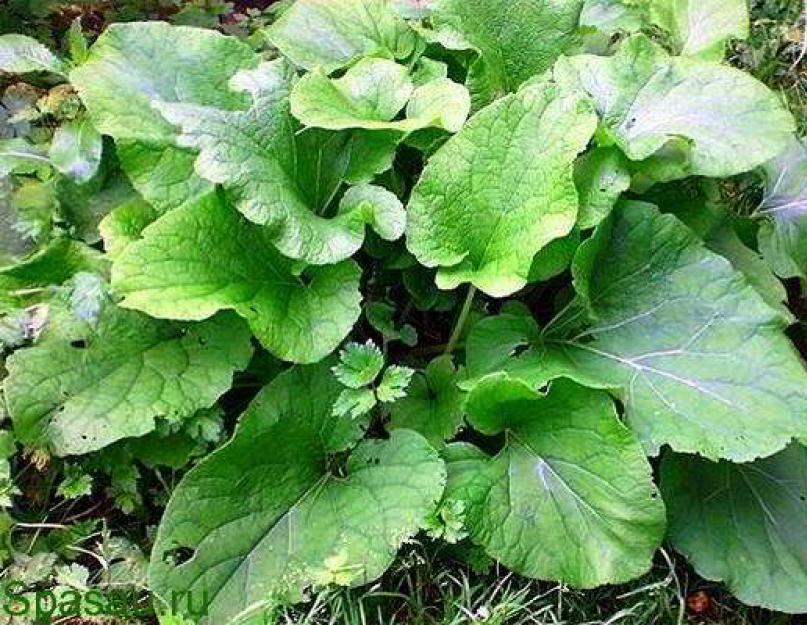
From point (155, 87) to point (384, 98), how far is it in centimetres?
50

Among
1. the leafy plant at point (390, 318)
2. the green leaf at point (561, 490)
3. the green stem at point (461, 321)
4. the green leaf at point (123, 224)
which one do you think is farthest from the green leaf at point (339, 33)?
the green leaf at point (561, 490)

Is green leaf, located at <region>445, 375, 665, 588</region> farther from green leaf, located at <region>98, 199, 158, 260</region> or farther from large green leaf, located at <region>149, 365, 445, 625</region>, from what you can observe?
green leaf, located at <region>98, 199, 158, 260</region>

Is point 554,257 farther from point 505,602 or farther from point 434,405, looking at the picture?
point 505,602

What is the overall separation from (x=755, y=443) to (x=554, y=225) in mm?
552

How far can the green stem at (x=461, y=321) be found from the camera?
210cm

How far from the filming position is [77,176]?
213cm

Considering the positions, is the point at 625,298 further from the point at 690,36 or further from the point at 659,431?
the point at 690,36

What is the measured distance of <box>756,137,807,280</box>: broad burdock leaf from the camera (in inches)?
89.0

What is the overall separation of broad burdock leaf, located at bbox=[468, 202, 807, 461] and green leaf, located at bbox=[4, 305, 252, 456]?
20.9 inches

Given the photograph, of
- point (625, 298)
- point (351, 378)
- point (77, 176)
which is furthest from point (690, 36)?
point (77, 176)

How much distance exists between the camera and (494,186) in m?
2.02

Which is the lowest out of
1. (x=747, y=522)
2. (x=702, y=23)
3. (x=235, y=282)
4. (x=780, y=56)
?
(x=747, y=522)

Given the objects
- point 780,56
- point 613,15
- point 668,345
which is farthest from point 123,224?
point 780,56

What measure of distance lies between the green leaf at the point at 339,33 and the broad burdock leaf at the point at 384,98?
143 mm
